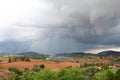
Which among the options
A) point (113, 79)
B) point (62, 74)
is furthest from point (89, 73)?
point (113, 79)

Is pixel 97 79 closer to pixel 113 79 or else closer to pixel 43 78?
pixel 113 79

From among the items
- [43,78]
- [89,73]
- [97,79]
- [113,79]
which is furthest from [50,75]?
[89,73]

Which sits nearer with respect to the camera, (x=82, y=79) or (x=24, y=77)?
(x=82, y=79)

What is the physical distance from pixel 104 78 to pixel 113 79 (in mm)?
5515

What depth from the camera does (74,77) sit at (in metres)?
131

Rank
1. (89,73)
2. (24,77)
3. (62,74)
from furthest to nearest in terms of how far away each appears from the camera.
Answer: (89,73) → (24,77) → (62,74)

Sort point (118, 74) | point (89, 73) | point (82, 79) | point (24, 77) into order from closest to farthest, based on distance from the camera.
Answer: point (118, 74) < point (82, 79) < point (24, 77) < point (89, 73)

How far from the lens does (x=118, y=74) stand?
12206 cm

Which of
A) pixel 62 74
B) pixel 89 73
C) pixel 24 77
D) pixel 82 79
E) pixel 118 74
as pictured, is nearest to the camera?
pixel 118 74

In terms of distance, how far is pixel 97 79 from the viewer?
135000mm

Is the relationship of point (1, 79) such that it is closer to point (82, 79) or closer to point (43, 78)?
point (43, 78)

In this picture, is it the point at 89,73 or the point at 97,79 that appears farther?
the point at 89,73

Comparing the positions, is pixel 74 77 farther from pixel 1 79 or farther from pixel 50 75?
pixel 1 79

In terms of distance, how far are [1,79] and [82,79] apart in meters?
50.0
